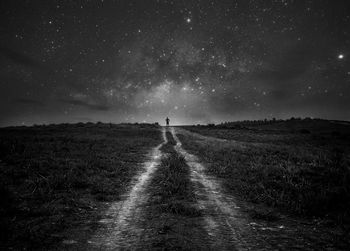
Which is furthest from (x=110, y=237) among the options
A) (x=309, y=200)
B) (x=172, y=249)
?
(x=309, y=200)

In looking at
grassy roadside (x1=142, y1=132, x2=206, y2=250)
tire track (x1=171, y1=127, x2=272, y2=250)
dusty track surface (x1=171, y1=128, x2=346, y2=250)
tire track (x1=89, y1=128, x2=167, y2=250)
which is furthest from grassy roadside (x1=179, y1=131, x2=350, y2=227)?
tire track (x1=89, y1=128, x2=167, y2=250)

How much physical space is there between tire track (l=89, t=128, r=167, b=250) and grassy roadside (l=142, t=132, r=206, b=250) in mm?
393

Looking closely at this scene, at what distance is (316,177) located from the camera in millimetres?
11898

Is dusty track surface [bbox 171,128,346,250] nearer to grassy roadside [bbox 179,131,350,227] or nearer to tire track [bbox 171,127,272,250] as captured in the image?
tire track [bbox 171,127,272,250]

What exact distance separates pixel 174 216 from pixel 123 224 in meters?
1.57

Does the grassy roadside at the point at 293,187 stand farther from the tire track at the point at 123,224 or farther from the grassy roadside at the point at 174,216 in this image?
the tire track at the point at 123,224

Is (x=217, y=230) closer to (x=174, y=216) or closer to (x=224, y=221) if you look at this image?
(x=224, y=221)

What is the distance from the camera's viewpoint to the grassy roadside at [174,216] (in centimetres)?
536

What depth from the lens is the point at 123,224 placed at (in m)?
6.43

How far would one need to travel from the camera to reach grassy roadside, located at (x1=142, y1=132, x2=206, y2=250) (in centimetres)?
536

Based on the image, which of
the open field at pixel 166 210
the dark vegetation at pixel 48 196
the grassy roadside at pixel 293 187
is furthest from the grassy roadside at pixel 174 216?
the grassy roadside at pixel 293 187

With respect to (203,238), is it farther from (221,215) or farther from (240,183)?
(240,183)

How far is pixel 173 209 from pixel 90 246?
120 inches

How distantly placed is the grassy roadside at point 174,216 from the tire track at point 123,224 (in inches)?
15.5
